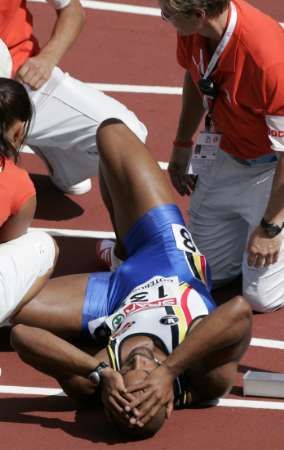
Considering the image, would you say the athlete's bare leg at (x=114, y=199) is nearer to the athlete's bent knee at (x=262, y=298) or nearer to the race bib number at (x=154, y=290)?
the race bib number at (x=154, y=290)

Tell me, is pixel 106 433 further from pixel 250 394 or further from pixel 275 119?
pixel 275 119

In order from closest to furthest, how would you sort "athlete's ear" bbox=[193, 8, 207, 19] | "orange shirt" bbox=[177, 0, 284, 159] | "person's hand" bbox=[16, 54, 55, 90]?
1. "athlete's ear" bbox=[193, 8, 207, 19]
2. "orange shirt" bbox=[177, 0, 284, 159]
3. "person's hand" bbox=[16, 54, 55, 90]

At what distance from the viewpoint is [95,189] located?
24.4ft

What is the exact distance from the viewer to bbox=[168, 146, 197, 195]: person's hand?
21.8ft

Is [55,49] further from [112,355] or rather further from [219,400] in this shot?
[219,400]

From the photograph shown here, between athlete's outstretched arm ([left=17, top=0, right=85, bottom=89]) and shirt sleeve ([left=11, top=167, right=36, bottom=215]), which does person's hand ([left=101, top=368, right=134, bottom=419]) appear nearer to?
shirt sleeve ([left=11, top=167, right=36, bottom=215])

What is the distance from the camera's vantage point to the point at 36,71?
6.77m

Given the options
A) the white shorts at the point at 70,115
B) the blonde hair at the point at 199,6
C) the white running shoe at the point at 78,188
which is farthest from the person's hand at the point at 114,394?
the white running shoe at the point at 78,188

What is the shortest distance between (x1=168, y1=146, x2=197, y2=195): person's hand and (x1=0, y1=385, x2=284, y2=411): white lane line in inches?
57.9

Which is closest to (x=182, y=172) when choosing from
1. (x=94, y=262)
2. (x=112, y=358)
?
(x=94, y=262)

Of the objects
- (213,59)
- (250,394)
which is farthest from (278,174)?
(250,394)

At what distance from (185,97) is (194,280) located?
1211 mm

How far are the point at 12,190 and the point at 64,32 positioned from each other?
5.17 ft

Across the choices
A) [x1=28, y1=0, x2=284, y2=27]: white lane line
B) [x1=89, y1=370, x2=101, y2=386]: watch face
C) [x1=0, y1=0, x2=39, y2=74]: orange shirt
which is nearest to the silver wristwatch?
[x1=89, y1=370, x2=101, y2=386]: watch face
